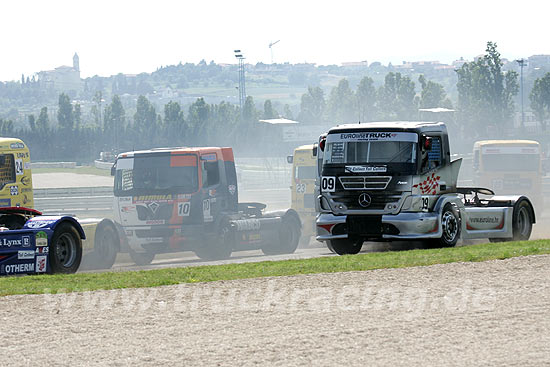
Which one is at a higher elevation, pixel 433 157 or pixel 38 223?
pixel 433 157

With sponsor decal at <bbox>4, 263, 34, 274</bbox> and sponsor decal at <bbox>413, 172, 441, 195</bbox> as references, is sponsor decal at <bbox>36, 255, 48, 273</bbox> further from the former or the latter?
sponsor decal at <bbox>413, 172, 441, 195</bbox>

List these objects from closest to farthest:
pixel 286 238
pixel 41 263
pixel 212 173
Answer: pixel 41 263 < pixel 212 173 < pixel 286 238

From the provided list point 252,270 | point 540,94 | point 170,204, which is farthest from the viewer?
point 540,94

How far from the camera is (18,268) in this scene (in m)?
14.0

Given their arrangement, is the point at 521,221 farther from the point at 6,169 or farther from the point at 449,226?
the point at 6,169

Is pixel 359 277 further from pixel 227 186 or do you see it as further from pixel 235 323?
pixel 227 186

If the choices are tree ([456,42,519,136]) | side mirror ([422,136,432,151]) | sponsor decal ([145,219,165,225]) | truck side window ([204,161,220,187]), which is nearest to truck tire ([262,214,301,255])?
truck side window ([204,161,220,187])

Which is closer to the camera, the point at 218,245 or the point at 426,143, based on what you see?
the point at 426,143

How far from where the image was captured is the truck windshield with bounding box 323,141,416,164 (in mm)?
15781

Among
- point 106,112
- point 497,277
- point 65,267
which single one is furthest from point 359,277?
point 106,112

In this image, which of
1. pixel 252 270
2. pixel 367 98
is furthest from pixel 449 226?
pixel 367 98

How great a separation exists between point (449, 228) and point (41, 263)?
7.39 m

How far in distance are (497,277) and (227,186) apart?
10.6 metres

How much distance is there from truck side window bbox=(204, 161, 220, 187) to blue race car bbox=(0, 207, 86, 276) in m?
5.93
